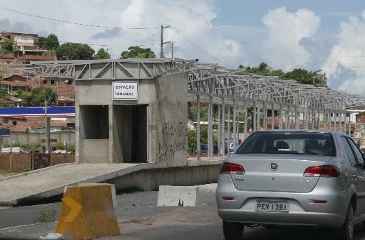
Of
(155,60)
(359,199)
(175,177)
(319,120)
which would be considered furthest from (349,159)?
(319,120)

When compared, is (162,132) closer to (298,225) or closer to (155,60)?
(155,60)

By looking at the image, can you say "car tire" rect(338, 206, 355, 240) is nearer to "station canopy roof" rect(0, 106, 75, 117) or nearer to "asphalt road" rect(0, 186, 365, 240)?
"asphalt road" rect(0, 186, 365, 240)

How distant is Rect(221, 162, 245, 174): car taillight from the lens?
1044 cm

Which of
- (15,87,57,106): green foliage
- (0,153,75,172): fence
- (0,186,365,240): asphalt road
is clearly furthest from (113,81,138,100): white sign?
(15,87,57,106): green foliage

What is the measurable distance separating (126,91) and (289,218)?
24362 mm

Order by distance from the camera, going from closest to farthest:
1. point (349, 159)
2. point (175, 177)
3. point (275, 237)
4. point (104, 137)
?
point (349, 159) < point (275, 237) < point (175, 177) < point (104, 137)

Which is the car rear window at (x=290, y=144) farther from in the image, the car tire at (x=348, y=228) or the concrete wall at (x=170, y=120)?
the concrete wall at (x=170, y=120)

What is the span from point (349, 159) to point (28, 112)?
6011cm

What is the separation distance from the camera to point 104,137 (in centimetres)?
3694

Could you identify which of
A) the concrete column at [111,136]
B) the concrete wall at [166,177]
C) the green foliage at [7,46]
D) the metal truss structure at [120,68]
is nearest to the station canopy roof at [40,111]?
the metal truss structure at [120,68]

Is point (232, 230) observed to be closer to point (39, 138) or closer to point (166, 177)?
point (166, 177)

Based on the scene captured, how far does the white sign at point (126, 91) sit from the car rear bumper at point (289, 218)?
938 inches

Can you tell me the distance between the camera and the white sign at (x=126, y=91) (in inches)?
1335

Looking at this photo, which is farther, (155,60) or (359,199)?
(155,60)
